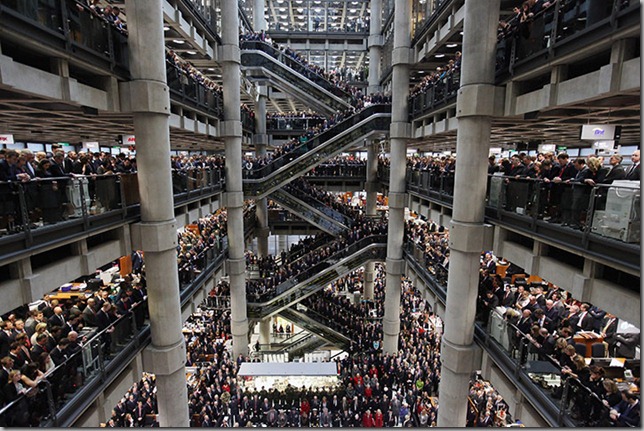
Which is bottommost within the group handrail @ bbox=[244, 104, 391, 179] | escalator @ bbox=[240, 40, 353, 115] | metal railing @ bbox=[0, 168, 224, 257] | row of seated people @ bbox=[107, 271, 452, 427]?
row of seated people @ bbox=[107, 271, 452, 427]

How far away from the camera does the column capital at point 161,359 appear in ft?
35.3

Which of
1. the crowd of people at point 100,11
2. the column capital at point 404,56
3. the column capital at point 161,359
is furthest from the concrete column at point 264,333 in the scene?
the crowd of people at point 100,11

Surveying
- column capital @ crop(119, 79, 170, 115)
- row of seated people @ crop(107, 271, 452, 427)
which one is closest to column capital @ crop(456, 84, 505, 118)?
column capital @ crop(119, 79, 170, 115)

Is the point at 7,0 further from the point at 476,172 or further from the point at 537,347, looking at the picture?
the point at 537,347

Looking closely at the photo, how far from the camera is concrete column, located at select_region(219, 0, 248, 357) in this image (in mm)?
17609

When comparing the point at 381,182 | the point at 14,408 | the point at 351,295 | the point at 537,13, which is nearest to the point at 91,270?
the point at 14,408

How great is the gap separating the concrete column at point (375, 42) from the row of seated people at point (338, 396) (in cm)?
2039

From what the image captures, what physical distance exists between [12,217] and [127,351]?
4.98 meters

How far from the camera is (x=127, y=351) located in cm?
971

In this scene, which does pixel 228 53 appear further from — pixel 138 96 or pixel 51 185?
pixel 51 185

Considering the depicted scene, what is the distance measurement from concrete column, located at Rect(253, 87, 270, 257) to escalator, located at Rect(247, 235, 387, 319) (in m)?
9.85

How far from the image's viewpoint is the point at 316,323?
22875 mm

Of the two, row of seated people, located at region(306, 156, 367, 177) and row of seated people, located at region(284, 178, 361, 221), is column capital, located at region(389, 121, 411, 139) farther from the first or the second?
row of seated people, located at region(306, 156, 367, 177)

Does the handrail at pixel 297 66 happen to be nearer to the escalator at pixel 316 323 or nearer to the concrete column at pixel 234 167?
the concrete column at pixel 234 167
